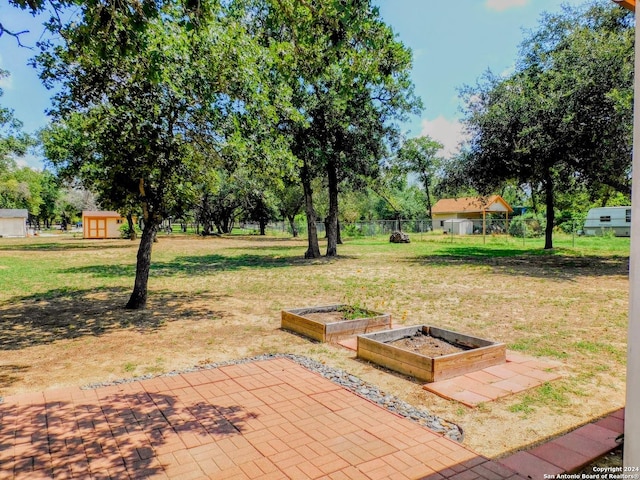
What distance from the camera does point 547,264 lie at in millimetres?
15469

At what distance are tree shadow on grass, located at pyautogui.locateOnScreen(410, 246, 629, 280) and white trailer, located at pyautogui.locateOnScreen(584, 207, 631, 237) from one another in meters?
16.5

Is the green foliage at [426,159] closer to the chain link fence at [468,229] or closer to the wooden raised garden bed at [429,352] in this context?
the chain link fence at [468,229]

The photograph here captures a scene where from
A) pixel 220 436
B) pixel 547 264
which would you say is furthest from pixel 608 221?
pixel 220 436

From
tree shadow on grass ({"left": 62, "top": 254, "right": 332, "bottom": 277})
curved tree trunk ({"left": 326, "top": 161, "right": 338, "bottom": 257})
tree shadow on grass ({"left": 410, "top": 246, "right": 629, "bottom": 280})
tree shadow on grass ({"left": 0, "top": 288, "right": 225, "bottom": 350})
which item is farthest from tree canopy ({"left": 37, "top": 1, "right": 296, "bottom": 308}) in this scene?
curved tree trunk ({"left": 326, "top": 161, "right": 338, "bottom": 257})

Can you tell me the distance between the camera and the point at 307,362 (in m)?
5.18

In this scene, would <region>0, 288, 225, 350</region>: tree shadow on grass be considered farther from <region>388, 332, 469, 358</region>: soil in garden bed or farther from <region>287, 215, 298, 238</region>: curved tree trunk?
<region>287, 215, 298, 238</region>: curved tree trunk

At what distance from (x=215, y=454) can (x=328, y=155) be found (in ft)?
49.0

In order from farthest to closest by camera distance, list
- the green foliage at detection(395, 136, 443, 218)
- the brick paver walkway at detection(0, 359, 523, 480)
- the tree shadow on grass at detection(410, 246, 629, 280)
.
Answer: the green foliage at detection(395, 136, 443, 218) < the tree shadow on grass at detection(410, 246, 629, 280) < the brick paver walkway at detection(0, 359, 523, 480)

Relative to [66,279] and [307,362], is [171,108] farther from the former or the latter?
[66,279]

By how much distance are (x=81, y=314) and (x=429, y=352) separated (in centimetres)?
642

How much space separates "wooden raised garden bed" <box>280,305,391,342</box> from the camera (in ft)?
20.2

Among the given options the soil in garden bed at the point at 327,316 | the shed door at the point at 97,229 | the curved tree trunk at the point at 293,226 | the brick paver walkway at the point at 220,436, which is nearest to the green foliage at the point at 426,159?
the curved tree trunk at the point at 293,226

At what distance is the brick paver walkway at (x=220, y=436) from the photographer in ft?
9.34

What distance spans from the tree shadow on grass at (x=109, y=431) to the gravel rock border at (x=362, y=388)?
0.56m
